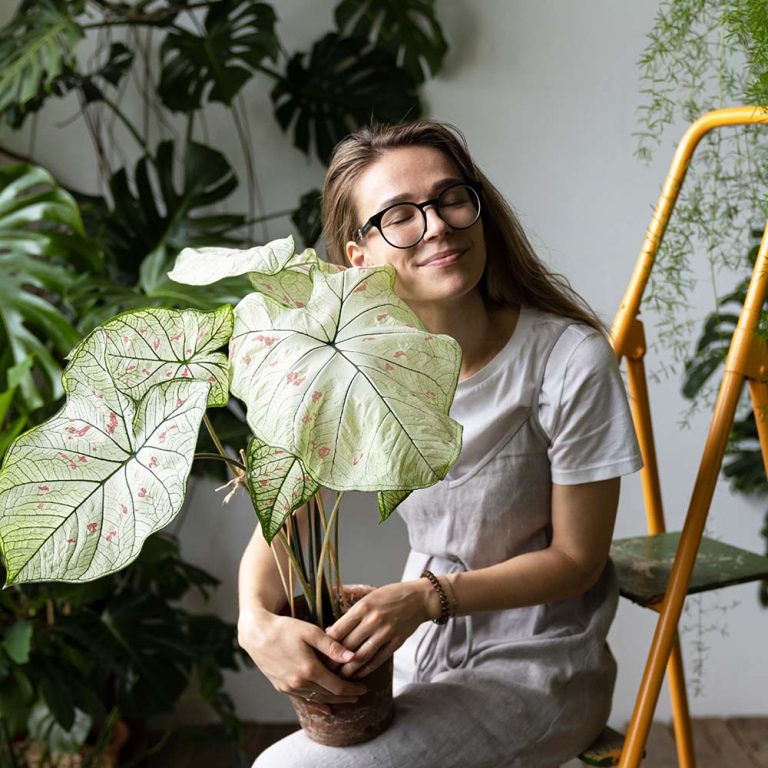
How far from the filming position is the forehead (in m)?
1.22

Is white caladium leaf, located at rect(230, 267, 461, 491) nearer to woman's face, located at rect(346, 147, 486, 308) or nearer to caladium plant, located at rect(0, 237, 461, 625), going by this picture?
caladium plant, located at rect(0, 237, 461, 625)

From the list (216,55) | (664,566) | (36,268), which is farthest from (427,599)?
(216,55)

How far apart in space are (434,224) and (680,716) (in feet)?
2.59

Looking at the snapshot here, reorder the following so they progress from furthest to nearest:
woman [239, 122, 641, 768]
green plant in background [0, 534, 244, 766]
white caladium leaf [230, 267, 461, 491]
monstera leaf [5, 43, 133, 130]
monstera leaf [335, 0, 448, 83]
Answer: monstera leaf [335, 0, 448, 83]
monstera leaf [5, 43, 133, 130]
green plant in background [0, 534, 244, 766]
woman [239, 122, 641, 768]
white caladium leaf [230, 267, 461, 491]

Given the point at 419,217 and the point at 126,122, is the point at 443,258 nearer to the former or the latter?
the point at 419,217

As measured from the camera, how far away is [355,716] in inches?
43.1

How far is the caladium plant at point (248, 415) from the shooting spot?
818 mm

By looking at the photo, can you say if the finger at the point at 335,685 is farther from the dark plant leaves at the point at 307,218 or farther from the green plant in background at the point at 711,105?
the dark plant leaves at the point at 307,218

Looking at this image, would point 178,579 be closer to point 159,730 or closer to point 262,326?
point 159,730

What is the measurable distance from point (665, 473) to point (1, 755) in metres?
1.55

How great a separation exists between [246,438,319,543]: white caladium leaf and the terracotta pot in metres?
0.27

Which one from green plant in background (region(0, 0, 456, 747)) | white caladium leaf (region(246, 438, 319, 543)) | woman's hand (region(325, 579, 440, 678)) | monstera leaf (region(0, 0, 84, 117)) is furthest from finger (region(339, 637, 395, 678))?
monstera leaf (region(0, 0, 84, 117))

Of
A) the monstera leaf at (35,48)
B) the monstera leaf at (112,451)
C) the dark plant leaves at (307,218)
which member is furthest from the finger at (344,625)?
the dark plant leaves at (307,218)

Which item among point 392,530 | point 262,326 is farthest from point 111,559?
point 392,530
